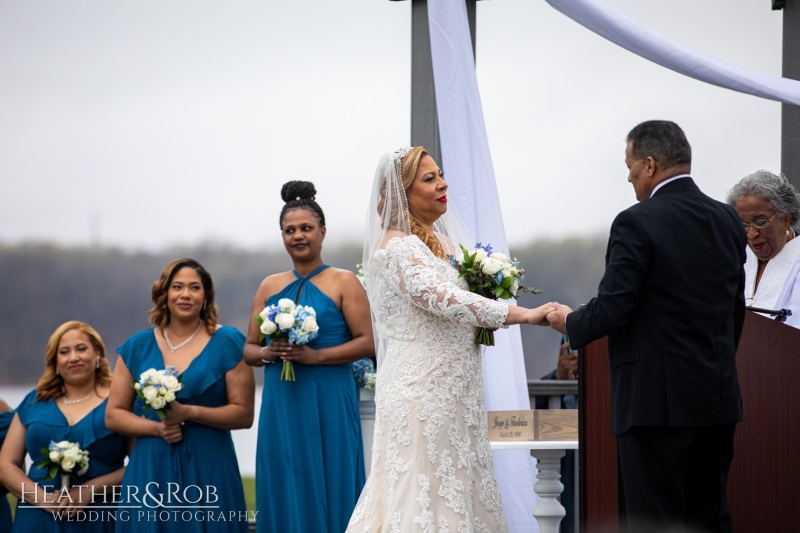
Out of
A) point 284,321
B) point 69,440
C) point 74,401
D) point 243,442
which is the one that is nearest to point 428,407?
point 284,321

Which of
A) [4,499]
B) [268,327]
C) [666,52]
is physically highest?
[666,52]

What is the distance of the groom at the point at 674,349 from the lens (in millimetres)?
3414

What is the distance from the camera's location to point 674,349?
3.42 m

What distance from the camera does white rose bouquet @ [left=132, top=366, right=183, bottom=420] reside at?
5070mm

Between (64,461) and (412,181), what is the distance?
2412 millimetres

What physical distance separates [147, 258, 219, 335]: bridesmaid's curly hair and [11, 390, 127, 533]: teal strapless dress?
56 cm

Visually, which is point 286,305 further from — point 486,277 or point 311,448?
point 486,277

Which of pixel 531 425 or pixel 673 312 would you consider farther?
pixel 531 425

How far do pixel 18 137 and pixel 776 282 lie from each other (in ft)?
16.9

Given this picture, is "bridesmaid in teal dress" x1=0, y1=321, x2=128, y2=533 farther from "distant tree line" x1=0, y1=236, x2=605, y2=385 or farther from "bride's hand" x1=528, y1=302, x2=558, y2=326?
"bride's hand" x1=528, y1=302, x2=558, y2=326

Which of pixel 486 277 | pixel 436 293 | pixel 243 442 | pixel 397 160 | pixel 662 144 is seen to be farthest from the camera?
pixel 243 442

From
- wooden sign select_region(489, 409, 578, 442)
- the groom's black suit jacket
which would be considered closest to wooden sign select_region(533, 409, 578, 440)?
wooden sign select_region(489, 409, 578, 442)

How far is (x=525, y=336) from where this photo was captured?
681 centimetres

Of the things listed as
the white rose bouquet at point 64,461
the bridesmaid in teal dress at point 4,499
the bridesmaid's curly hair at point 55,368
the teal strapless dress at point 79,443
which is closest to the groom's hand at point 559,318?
the teal strapless dress at point 79,443
